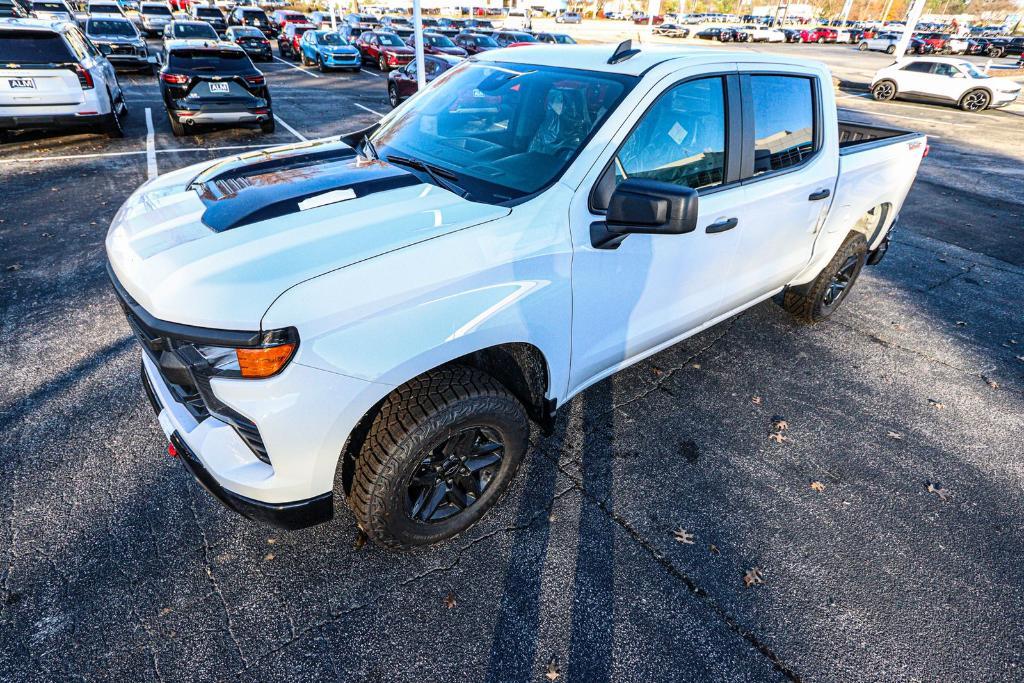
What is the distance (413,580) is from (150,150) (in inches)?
375

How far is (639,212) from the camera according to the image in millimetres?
2051

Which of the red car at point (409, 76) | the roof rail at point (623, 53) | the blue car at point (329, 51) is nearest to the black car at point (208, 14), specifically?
the blue car at point (329, 51)

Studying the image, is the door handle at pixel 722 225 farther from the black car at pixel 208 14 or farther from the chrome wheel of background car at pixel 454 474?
the black car at pixel 208 14

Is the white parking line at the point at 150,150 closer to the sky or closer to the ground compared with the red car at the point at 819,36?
closer to the ground

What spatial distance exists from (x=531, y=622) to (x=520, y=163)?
2.02 meters

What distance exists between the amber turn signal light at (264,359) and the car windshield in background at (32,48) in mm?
9181

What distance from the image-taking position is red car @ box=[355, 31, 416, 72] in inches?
733

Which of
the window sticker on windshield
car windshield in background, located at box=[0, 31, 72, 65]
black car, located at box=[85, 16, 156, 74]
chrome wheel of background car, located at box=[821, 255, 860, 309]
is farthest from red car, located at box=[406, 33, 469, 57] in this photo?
the window sticker on windshield

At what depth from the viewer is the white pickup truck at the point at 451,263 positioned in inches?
70.9

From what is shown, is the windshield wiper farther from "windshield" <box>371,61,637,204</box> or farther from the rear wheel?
the rear wheel

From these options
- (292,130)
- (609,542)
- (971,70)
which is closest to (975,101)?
(971,70)

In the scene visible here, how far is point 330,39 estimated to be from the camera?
20.3 m

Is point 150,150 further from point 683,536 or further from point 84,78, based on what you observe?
point 683,536

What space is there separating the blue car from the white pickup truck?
1884 cm
